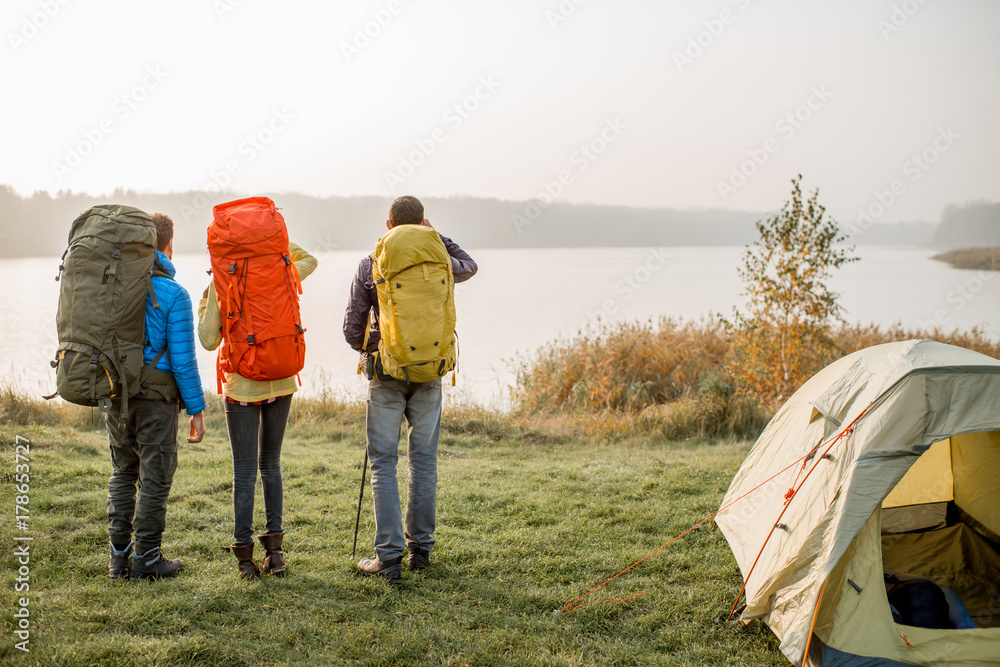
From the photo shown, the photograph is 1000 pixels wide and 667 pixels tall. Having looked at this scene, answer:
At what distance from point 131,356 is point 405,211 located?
1.62 metres

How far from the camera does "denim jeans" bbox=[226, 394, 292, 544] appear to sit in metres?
3.58

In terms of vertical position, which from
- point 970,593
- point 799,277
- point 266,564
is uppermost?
point 799,277

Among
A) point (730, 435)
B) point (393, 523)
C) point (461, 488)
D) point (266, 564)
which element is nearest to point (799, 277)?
point (730, 435)

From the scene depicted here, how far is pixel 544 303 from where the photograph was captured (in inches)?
1038

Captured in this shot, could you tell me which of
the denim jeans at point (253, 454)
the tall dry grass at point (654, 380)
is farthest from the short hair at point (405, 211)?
the tall dry grass at point (654, 380)

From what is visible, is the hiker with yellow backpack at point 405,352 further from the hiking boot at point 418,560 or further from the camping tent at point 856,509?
the camping tent at point 856,509

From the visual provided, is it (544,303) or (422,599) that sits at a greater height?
(544,303)

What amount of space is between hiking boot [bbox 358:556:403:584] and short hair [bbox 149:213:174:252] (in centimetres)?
213

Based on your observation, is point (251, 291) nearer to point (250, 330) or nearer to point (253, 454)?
point (250, 330)

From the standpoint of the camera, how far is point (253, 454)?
3670 millimetres

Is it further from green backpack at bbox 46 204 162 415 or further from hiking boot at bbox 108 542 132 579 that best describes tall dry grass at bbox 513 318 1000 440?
green backpack at bbox 46 204 162 415

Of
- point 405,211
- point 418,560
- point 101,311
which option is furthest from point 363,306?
point 418,560

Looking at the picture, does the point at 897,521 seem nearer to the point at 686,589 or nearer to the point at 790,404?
the point at 790,404

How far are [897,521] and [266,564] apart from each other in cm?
Answer: 426
